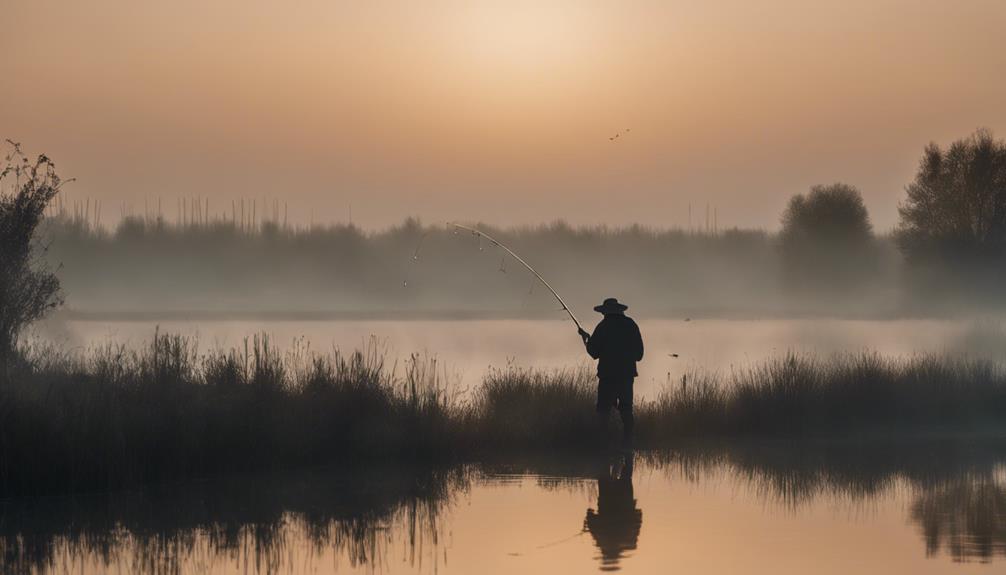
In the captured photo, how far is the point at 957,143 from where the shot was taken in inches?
3054

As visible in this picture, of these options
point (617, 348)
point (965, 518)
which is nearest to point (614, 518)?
point (965, 518)

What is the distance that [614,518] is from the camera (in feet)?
44.8

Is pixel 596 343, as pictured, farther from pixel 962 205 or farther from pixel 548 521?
pixel 962 205

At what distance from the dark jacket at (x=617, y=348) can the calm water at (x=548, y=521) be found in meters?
1.26

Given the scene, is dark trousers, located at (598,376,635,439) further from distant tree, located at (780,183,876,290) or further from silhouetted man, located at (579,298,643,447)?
distant tree, located at (780,183,876,290)

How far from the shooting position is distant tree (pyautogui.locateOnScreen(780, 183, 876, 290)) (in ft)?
361

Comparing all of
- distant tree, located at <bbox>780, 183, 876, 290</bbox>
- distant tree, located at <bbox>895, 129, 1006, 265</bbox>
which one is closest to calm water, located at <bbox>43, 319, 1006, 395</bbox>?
distant tree, located at <bbox>895, 129, 1006, 265</bbox>

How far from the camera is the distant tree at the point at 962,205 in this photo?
246 ft

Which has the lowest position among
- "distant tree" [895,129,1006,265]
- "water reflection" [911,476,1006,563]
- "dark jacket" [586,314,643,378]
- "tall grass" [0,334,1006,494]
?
"water reflection" [911,476,1006,563]

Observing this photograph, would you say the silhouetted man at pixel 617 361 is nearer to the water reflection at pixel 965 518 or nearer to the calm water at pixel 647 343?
the water reflection at pixel 965 518

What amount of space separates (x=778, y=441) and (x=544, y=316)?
79.2 metres

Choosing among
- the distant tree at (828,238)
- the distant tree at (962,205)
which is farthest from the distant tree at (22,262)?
the distant tree at (828,238)

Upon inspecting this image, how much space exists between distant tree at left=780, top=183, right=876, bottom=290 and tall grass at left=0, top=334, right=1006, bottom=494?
89025 millimetres

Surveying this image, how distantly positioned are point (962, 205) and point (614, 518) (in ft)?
219
